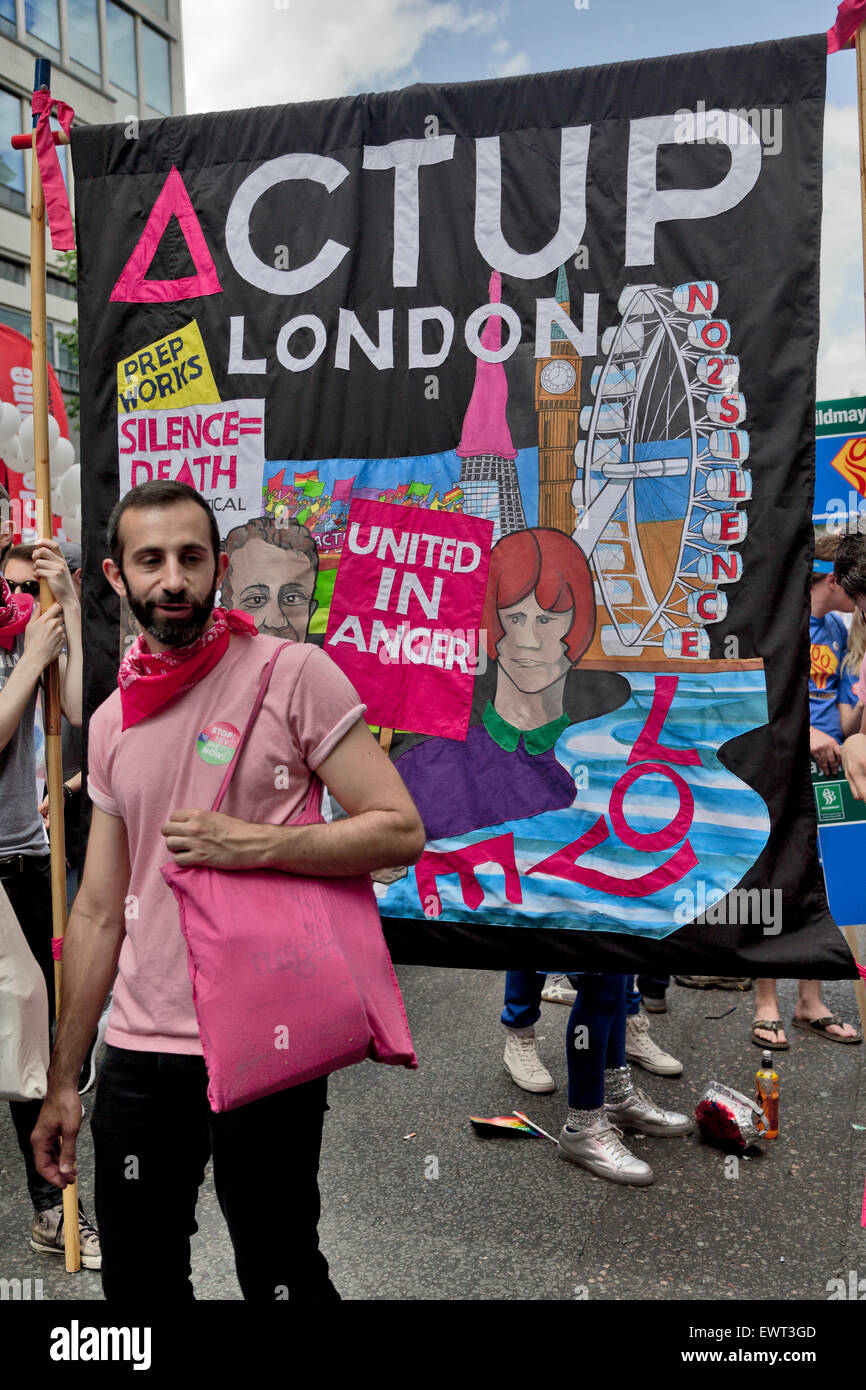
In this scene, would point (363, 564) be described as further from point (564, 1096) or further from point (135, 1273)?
point (564, 1096)

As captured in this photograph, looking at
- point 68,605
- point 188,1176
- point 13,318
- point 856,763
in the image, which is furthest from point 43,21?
point 188,1176

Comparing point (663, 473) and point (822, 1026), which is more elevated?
point (663, 473)

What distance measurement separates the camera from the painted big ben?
2.63m

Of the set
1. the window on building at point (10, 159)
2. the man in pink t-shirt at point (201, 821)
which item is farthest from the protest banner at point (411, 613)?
the window on building at point (10, 159)

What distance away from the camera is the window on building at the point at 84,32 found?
22.5m

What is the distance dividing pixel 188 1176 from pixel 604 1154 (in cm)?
188

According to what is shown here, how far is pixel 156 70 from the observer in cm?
2556

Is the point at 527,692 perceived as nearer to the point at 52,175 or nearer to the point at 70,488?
the point at 52,175

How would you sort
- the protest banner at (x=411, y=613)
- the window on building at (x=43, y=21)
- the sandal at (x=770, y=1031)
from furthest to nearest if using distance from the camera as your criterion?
the window on building at (x=43, y=21) < the sandal at (x=770, y=1031) < the protest banner at (x=411, y=613)

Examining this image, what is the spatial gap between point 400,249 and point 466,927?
5.81 ft

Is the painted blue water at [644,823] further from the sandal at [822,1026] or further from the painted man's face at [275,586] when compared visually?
the sandal at [822,1026]

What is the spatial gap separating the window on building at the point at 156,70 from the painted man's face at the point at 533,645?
2680cm

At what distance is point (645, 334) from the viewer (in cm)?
257

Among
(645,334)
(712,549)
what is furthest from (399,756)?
(645,334)
